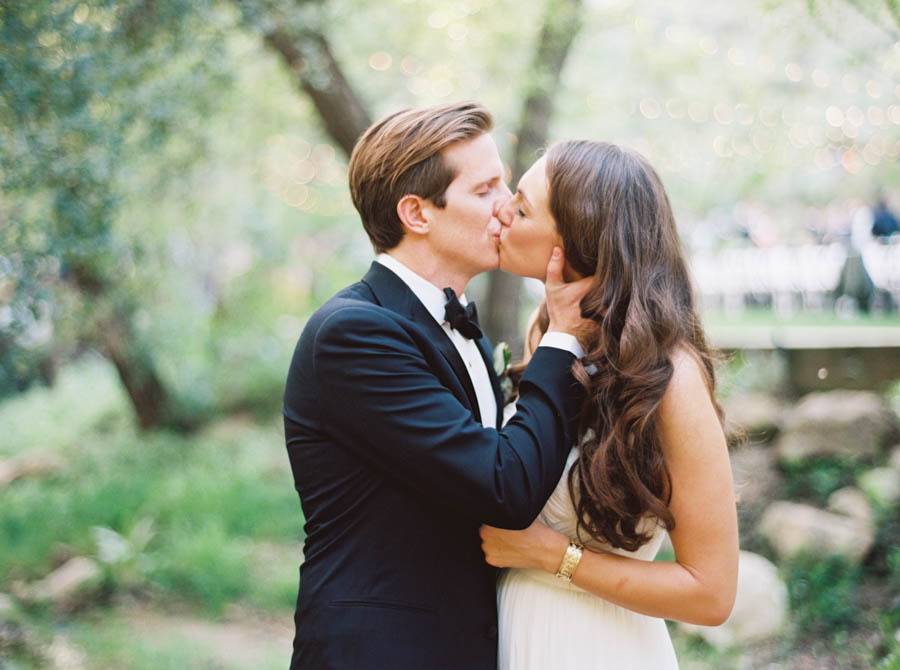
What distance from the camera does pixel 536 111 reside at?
663 centimetres

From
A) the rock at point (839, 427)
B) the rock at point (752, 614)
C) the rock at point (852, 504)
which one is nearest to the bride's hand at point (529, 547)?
the rock at point (752, 614)

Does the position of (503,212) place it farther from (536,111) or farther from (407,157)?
(536,111)

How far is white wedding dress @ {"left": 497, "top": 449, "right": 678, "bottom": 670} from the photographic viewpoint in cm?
228

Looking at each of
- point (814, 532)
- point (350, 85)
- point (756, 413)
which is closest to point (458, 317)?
point (350, 85)

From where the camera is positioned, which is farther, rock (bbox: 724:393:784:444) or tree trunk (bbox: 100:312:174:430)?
tree trunk (bbox: 100:312:174:430)

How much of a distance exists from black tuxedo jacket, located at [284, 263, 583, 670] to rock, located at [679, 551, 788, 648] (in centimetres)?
368

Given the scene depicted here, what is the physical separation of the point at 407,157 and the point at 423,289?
40 centimetres

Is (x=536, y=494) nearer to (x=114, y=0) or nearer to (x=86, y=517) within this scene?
(x=114, y=0)

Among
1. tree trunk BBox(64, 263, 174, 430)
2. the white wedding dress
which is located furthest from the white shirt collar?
tree trunk BBox(64, 263, 174, 430)

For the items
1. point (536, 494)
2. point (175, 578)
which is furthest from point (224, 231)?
point (536, 494)

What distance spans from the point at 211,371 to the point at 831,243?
Answer: 12.2 m

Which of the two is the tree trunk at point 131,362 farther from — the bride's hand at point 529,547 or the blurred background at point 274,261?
the bride's hand at point 529,547

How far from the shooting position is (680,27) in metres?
7.91

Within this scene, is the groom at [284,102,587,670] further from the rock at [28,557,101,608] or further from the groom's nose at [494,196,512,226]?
the rock at [28,557,101,608]
